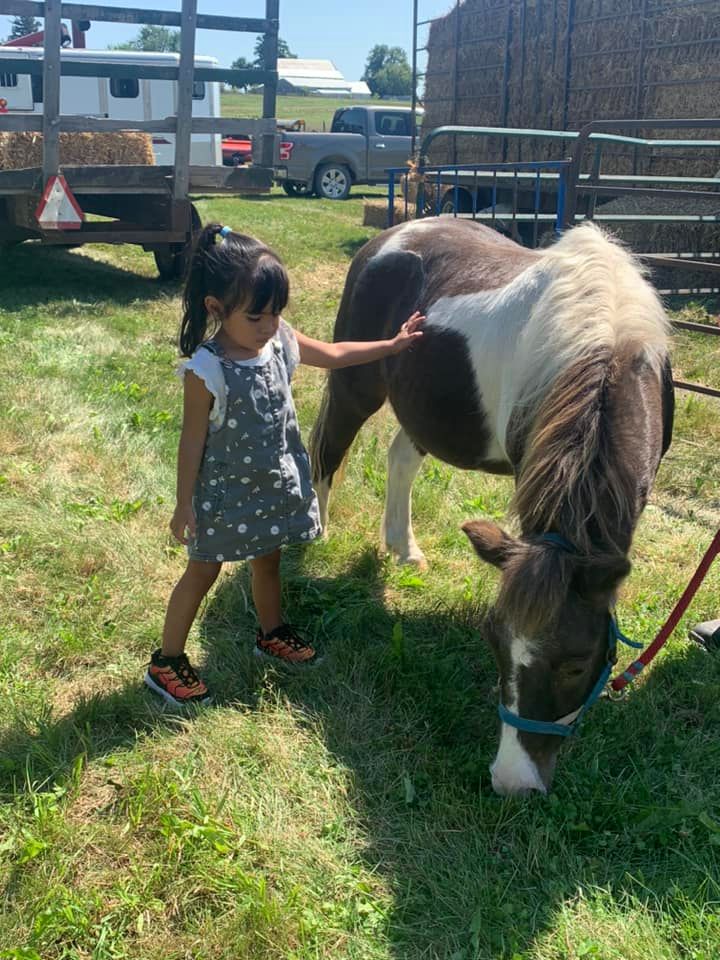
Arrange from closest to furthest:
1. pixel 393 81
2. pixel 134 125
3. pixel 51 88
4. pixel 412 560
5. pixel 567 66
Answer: pixel 412 560 → pixel 51 88 → pixel 134 125 → pixel 567 66 → pixel 393 81

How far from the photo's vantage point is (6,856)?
212 centimetres

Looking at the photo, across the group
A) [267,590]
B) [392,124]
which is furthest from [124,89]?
[267,590]

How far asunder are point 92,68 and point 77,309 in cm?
223

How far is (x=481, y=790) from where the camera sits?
238 centimetres

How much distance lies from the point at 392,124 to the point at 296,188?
2.99m

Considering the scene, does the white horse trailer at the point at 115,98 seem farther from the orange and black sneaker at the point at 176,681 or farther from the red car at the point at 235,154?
the orange and black sneaker at the point at 176,681

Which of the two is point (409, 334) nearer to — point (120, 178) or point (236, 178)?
point (120, 178)

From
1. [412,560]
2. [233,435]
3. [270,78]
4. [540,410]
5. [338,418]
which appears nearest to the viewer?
[540,410]

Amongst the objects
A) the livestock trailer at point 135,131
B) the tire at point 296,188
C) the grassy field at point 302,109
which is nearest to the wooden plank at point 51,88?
the livestock trailer at point 135,131

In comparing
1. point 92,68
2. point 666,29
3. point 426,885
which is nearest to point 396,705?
point 426,885

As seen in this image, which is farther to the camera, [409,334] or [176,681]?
[409,334]

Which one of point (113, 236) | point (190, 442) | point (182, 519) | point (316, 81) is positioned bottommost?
point (182, 519)

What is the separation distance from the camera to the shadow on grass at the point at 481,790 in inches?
80.5

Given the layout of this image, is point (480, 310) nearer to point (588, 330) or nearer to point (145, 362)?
point (588, 330)
